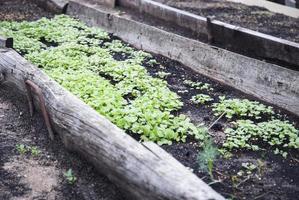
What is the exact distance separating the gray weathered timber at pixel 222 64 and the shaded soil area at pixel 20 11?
89.5 inches

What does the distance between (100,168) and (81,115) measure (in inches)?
21.9

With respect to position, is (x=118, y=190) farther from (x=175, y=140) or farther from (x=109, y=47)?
(x=109, y=47)

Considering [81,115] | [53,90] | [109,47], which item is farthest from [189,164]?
[109,47]

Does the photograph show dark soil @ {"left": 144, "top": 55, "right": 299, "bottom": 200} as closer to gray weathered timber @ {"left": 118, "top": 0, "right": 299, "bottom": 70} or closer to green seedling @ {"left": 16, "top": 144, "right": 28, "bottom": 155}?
gray weathered timber @ {"left": 118, "top": 0, "right": 299, "bottom": 70}

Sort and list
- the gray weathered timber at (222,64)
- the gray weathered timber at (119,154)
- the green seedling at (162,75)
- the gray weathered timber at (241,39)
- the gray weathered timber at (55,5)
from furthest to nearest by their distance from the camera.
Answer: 1. the gray weathered timber at (55,5)
2. the green seedling at (162,75)
3. the gray weathered timber at (241,39)
4. the gray weathered timber at (222,64)
5. the gray weathered timber at (119,154)

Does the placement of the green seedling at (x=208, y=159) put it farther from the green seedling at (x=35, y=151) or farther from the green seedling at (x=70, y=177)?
the green seedling at (x=35, y=151)

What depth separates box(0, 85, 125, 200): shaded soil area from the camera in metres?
3.66

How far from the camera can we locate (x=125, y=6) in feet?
31.4

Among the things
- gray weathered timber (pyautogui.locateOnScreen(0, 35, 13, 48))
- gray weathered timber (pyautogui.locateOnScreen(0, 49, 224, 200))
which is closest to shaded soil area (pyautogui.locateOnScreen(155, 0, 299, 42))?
gray weathered timber (pyautogui.locateOnScreen(0, 35, 13, 48))

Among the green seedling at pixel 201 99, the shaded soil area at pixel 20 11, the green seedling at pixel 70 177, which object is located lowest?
the shaded soil area at pixel 20 11

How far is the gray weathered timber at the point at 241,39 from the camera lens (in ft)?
18.3

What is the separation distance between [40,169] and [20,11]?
267 inches

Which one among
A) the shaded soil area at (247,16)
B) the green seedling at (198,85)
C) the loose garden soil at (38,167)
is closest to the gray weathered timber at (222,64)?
the green seedling at (198,85)

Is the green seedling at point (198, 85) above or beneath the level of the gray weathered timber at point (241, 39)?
beneath
